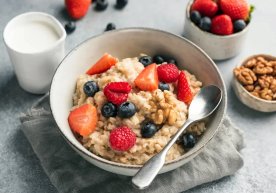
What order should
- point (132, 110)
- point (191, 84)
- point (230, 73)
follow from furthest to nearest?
point (230, 73) → point (191, 84) → point (132, 110)

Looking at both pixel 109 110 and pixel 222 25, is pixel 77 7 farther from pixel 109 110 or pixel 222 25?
pixel 109 110

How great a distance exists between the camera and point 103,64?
2.11 metres

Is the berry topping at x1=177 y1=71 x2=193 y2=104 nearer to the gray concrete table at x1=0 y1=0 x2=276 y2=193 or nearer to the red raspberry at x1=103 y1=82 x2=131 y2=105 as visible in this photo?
the red raspberry at x1=103 y1=82 x2=131 y2=105

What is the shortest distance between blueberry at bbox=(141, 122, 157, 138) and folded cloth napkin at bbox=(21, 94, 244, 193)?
23 centimetres

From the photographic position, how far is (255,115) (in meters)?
2.30

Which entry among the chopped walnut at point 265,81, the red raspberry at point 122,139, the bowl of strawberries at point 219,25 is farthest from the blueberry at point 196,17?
the red raspberry at point 122,139

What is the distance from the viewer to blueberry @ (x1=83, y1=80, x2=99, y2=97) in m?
1.96

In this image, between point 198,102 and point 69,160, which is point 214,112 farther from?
point 69,160

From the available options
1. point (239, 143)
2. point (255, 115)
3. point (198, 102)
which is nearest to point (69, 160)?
point (198, 102)

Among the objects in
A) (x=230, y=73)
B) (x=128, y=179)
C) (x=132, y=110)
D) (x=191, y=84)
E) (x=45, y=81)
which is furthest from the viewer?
(x=230, y=73)

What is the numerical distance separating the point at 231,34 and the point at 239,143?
24.3 inches

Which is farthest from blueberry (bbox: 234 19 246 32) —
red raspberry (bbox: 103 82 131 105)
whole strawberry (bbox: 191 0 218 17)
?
red raspberry (bbox: 103 82 131 105)

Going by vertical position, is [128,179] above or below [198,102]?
below

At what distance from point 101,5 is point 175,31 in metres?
0.44
